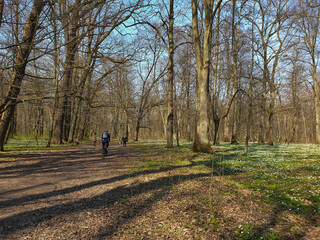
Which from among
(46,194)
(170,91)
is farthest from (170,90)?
(46,194)

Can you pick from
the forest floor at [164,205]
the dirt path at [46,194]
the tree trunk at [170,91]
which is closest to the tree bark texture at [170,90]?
the tree trunk at [170,91]

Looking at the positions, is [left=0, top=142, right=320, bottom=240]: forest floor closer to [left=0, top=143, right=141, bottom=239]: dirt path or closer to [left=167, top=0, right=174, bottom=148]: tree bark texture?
[left=0, top=143, right=141, bottom=239]: dirt path

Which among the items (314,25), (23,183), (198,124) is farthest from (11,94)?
(314,25)

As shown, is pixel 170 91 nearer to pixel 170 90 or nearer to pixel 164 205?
pixel 170 90

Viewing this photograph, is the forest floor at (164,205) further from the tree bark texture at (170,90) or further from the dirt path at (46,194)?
the tree bark texture at (170,90)

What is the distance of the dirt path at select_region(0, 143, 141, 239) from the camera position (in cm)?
405

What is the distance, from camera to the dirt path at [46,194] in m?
4.05

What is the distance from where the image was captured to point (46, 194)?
5953mm

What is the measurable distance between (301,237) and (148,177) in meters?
5.04

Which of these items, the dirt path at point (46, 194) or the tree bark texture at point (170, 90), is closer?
the dirt path at point (46, 194)

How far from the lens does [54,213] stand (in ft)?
15.2

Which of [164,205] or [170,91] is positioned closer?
[164,205]

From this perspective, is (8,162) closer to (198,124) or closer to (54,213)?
(54,213)

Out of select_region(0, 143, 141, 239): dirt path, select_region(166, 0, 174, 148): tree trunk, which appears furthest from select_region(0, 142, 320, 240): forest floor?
select_region(166, 0, 174, 148): tree trunk
